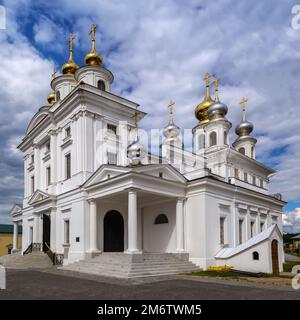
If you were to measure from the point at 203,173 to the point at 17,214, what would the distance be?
17426mm

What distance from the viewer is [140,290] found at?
1105cm

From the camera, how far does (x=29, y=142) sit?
27.6 m

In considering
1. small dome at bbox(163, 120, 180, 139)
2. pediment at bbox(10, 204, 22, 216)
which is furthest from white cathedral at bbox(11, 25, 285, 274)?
small dome at bbox(163, 120, 180, 139)

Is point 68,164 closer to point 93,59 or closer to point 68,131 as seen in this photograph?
point 68,131

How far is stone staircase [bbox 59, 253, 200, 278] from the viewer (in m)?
14.7

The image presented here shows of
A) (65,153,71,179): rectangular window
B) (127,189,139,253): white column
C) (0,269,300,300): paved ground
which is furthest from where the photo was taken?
(65,153,71,179): rectangular window

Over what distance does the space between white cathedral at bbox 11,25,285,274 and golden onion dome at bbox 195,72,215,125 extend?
10481mm

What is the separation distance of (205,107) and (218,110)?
8.40 feet

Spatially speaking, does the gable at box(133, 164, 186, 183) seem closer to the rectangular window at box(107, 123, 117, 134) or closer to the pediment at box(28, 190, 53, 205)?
the rectangular window at box(107, 123, 117, 134)

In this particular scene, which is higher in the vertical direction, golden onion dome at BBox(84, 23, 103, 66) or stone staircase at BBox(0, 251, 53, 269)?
golden onion dome at BBox(84, 23, 103, 66)

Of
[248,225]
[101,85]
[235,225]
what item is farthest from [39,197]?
[248,225]

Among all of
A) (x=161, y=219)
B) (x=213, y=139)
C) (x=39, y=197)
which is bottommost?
(x=161, y=219)

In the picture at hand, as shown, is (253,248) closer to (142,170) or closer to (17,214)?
(142,170)

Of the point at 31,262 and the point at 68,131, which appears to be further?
the point at 68,131
